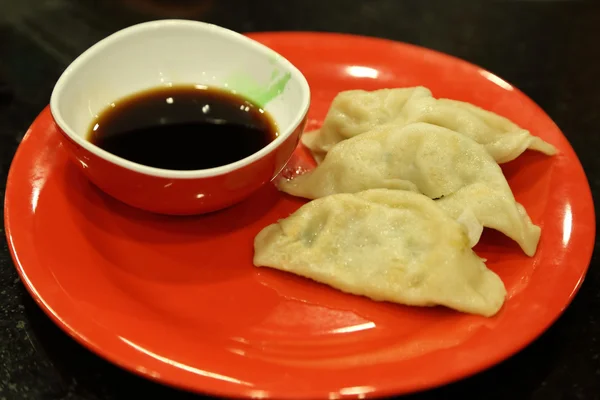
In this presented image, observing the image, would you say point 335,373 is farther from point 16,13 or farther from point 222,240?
point 16,13

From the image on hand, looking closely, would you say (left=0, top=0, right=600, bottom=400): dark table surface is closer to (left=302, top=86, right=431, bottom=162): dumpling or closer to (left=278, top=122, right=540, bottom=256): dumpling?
Answer: (left=278, top=122, right=540, bottom=256): dumpling

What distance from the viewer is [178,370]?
1154 millimetres

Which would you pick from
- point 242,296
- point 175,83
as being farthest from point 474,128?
point 175,83

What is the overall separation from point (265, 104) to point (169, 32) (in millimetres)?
384

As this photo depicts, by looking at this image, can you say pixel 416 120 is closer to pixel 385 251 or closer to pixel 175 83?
pixel 385 251

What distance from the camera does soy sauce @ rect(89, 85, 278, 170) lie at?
1642 mm

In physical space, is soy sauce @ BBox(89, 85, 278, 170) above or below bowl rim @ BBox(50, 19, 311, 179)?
below

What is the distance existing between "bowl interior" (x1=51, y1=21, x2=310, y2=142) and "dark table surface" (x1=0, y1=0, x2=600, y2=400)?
17.2 inches

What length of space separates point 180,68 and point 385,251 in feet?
3.10

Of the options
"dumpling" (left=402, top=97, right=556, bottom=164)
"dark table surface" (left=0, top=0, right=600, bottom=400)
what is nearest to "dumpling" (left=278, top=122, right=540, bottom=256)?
"dumpling" (left=402, top=97, right=556, bottom=164)

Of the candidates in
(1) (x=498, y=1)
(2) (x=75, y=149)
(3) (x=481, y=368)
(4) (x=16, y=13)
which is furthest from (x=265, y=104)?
(1) (x=498, y=1)

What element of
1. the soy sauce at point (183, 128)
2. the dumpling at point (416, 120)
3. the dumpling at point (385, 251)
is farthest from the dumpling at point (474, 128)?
the soy sauce at point (183, 128)

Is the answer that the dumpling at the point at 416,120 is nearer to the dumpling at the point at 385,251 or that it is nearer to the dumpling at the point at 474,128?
the dumpling at the point at 474,128

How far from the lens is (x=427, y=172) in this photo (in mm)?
1619
